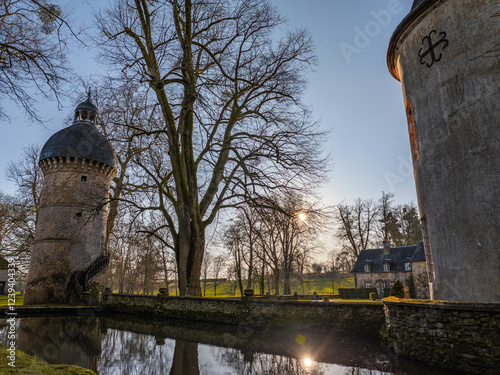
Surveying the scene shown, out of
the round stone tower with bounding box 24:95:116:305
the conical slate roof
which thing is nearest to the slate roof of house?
the round stone tower with bounding box 24:95:116:305

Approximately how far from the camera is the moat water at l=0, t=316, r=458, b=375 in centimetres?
660

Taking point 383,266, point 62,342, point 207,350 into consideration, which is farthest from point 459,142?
point 383,266

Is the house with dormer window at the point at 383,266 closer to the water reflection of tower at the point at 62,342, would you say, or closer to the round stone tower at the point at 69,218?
the round stone tower at the point at 69,218

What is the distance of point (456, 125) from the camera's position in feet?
26.2

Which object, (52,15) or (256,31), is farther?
(256,31)

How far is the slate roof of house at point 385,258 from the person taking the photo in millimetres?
32781

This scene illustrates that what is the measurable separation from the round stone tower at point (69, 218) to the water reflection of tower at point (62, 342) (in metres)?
7.71

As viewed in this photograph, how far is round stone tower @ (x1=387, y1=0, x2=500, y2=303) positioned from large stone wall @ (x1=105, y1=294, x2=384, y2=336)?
2380mm

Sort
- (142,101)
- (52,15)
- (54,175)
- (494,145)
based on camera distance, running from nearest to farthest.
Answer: (52,15), (494,145), (142,101), (54,175)

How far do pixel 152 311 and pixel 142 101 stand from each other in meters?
9.71

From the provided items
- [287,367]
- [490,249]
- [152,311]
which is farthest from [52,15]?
[152,311]

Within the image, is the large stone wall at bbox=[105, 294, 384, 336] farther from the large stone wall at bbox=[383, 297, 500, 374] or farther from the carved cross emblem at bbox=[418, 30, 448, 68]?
the carved cross emblem at bbox=[418, 30, 448, 68]

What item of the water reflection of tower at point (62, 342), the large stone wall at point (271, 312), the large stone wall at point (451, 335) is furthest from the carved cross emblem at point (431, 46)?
the water reflection of tower at point (62, 342)

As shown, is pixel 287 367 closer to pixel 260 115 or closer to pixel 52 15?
pixel 52 15
